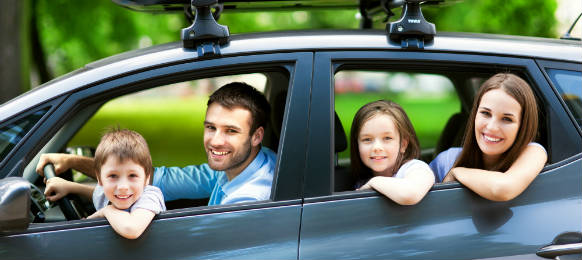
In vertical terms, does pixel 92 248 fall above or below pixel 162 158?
below

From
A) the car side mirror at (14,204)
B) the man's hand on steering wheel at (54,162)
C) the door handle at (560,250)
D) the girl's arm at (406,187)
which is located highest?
the man's hand on steering wheel at (54,162)

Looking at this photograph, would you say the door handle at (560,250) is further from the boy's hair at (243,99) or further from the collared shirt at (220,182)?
the boy's hair at (243,99)

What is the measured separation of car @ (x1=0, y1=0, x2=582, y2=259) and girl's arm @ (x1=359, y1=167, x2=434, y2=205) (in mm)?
27

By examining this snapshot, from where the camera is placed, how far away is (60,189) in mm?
2621

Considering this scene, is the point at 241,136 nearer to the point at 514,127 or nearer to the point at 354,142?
the point at 354,142

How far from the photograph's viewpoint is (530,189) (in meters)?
2.08

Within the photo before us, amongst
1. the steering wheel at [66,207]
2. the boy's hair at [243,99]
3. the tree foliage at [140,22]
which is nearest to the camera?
the boy's hair at [243,99]

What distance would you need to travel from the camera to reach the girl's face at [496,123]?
2.18 m

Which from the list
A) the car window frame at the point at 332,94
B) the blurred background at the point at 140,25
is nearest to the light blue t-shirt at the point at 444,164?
the car window frame at the point at 332,94

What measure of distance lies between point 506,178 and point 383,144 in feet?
1.54

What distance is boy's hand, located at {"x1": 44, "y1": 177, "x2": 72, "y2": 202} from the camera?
2.58 meters

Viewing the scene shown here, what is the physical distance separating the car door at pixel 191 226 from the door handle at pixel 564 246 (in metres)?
0.81

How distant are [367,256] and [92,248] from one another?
875 mm

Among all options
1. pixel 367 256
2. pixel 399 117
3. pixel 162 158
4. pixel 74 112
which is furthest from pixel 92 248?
pixel 162 158
